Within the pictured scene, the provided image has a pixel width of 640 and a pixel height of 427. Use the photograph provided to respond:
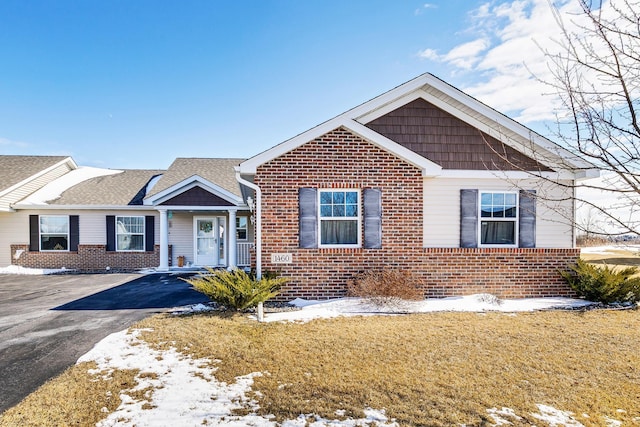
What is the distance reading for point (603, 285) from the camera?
317 inches

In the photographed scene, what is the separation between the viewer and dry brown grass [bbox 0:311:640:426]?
3346 mm

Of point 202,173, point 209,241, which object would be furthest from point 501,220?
point 202,173

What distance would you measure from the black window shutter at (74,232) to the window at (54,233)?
7.3 inches

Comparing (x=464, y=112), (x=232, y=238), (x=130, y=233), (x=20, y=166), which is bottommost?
(x=232, y=238)

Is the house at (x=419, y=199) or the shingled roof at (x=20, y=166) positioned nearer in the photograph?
the house at (x=419, y=199)

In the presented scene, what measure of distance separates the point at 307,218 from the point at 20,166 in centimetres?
1776

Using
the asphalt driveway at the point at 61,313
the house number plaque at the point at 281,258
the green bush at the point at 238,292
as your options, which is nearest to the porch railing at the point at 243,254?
the asphalt driveway at the point at 61,313

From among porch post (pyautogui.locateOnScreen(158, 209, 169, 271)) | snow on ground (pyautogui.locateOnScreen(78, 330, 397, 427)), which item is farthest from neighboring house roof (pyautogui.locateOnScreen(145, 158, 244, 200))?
snow on ground (pyautogui.locateOnScreen(78, 330, 397, 427))

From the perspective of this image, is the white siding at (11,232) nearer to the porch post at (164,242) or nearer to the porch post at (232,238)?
the porch post at (164,242)

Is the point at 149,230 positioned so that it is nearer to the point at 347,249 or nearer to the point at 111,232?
the point at 111,232

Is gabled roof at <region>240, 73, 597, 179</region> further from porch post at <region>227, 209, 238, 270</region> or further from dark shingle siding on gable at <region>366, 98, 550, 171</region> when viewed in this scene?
porch post at <region>227, 209, 238, 270</region>

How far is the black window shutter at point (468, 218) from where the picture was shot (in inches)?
343

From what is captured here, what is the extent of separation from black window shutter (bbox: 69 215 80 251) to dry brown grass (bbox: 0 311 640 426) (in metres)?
10.7

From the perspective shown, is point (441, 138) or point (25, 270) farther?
point (25, 270)
